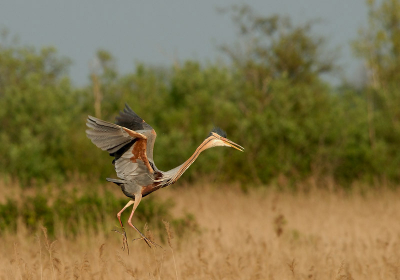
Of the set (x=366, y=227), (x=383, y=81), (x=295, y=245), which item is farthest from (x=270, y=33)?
(x=295, y=245)

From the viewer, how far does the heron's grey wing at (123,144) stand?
394 centimetres

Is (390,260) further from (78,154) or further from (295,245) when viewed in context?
(78,154)

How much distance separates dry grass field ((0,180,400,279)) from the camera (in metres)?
4.61

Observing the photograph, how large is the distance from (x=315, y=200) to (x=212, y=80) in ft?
18.7

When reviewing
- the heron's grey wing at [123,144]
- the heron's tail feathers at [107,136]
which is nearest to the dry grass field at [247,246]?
the heron's grey wing at [123,144]

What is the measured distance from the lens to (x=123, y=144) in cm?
398

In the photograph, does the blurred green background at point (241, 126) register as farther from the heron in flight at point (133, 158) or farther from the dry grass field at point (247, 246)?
the heron in flight at point (133, 158)

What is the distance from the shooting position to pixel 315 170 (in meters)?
14.9

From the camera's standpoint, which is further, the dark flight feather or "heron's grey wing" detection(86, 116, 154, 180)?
the dark flight feather

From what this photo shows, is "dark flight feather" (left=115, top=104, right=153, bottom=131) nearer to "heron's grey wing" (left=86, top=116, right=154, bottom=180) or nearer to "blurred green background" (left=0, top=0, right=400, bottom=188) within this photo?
"heron's grey wing" (left=86, top=116, right=154, bottom=180)

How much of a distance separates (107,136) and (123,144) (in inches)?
5.2

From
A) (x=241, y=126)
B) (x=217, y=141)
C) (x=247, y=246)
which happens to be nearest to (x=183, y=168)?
(x=217, y=141)

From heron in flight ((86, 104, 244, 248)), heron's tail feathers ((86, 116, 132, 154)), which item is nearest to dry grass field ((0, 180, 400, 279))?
heron in flight ((86, 104, 244, 248))

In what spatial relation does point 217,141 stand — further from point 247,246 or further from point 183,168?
point 247,246
